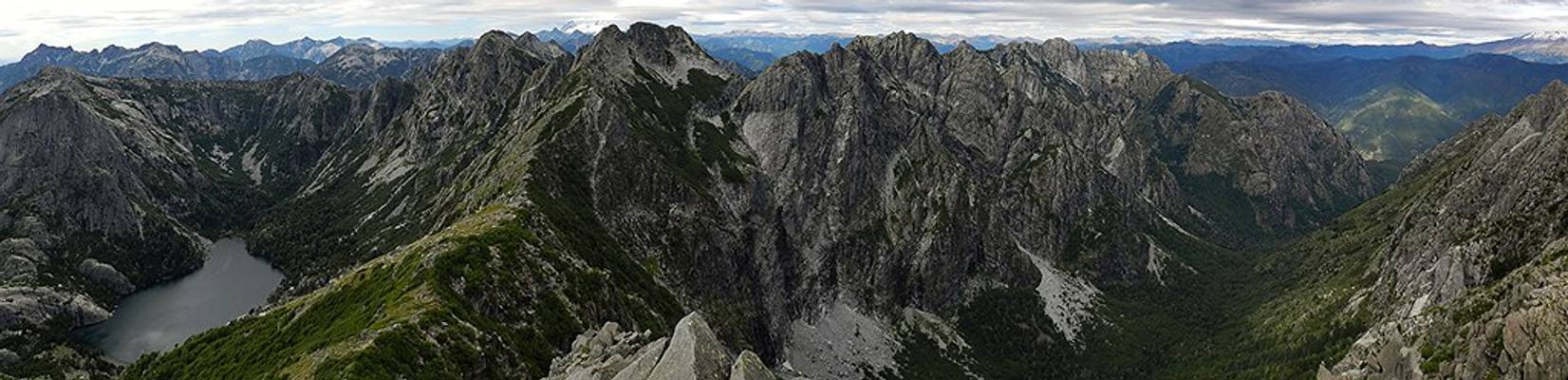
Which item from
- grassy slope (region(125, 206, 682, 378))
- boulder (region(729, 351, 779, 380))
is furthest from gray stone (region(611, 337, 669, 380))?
grassy slope (region(125, 206, 682, 378))

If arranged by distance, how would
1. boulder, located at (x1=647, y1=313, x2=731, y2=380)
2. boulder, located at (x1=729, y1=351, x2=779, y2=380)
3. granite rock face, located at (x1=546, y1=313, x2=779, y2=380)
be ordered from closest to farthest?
boulder, located at (x1=729, y1=351, x2=779, y2=380) < granite rock face, located at (x1=546, y1=313, x2=779, y2=380) < boulder, located at (x1=647, y1=313, x2=731, y2=380)

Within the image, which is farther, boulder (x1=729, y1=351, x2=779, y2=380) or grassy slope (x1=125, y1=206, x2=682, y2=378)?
grassy slope (x1=125, y1=206, x2=682, y2=378)

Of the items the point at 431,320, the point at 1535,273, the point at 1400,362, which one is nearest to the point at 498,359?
the point at 431,320

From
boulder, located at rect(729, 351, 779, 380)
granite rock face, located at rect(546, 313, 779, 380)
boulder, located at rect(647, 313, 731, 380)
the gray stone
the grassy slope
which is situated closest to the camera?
boulder, located at rect(729, 351, 779, 380)

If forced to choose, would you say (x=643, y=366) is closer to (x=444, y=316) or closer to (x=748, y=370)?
(x=748, y=370)

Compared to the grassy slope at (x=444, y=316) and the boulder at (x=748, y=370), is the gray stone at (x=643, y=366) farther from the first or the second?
the grassy slope at (x=444, y=316)

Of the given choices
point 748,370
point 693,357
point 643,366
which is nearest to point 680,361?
point 693,357

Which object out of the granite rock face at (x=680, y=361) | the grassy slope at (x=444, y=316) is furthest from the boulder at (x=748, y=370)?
the grassy slope at (x=444, y=316)

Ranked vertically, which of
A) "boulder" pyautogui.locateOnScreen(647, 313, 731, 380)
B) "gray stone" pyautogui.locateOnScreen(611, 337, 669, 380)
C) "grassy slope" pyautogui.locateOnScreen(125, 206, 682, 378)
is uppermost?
"boulder" pyautogui.locateOnScreen(647, 313, 731, 380)

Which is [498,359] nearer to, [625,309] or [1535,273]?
[625,309]

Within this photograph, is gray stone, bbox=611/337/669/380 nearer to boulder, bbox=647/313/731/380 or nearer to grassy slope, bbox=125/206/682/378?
boulder, bbox=647/313/731/380

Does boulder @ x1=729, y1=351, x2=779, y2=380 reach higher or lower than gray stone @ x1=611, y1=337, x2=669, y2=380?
higher
